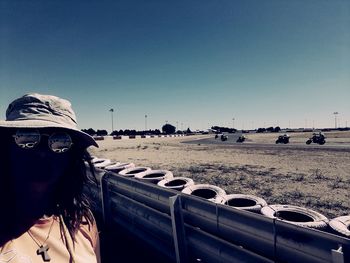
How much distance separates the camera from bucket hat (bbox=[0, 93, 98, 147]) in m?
1.64

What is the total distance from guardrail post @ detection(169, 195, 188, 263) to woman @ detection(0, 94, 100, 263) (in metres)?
1.71

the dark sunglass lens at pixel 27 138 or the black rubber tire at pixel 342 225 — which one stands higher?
the dark sunglass lens at pixel 27 138

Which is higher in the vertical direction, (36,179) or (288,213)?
(36,179)

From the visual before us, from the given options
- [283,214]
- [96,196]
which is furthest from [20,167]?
[96,196]

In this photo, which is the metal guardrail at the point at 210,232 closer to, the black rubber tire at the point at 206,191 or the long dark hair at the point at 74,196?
the black rubber tire at the point at 206,191

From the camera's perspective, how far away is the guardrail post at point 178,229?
11.6ft

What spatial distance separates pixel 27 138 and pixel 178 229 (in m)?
2.43

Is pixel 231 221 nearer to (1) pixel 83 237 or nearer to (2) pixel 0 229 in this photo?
(1) pixel 83 237

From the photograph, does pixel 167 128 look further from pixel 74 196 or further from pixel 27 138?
pixel 27 138

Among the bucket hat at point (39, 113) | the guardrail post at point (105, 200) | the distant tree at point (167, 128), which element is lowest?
the guardrail post at point (105, 200)

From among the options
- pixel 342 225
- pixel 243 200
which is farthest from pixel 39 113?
pixel 243 200

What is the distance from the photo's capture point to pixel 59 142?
1.83 metres

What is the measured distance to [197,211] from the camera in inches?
134

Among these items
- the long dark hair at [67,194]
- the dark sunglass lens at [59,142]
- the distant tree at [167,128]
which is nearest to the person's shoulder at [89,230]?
the long dark hair at [67,194]
